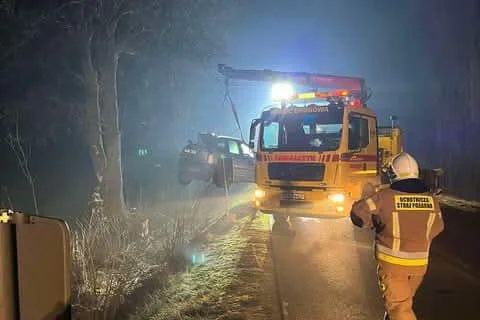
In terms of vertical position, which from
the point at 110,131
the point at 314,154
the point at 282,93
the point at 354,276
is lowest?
the point at 354,276

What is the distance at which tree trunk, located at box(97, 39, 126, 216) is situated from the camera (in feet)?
37.9

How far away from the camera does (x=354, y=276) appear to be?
673cm

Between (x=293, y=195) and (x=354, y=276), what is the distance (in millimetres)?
2534

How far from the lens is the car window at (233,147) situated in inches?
618

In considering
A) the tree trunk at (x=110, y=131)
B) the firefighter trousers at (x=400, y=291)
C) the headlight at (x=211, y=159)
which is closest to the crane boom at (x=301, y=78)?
the tree trunk at (x=110, y=131)

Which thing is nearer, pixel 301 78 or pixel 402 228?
pixel 402 228

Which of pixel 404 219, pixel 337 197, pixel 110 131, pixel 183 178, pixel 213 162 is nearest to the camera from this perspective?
pixel 404 219

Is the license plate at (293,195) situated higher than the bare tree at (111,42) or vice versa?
the bare tree at (111,42)

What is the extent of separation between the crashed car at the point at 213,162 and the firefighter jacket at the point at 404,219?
34.9ft

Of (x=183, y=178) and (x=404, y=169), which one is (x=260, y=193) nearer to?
(x=404, y=169)

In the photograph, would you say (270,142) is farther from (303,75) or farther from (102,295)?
(102,295)

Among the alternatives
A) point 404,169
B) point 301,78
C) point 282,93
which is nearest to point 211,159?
point 301,78

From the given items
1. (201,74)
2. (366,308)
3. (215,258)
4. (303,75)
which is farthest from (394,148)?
(201,74)

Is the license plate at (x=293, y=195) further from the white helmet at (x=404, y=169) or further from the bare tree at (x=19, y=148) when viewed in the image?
the bare tree at (x=19, y=148)
